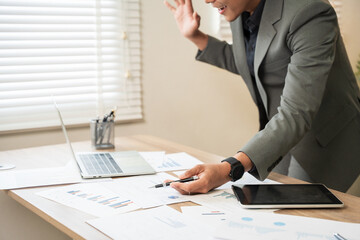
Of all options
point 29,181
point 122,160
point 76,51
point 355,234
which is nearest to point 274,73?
point 122,160

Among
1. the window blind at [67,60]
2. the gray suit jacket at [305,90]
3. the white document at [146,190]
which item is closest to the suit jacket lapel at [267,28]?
the gray suit jacket at [305,90]

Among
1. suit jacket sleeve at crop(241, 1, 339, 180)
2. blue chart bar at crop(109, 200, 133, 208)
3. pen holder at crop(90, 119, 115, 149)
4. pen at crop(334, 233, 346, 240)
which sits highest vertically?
suit jacket sleeve at crop(241, 1, 339, 180)

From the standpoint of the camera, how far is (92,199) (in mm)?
1463

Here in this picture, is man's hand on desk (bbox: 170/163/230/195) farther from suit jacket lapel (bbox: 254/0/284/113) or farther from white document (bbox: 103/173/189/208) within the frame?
suit jacket lapel (bbox: 254/0/284/113)

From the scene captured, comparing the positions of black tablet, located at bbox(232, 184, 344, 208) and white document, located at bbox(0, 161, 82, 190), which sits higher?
white document, located at bbox(0, 161, 82, 190)

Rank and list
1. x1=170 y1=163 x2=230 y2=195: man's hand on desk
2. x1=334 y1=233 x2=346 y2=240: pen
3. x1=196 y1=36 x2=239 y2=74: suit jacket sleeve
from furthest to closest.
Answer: x1=196 y1=36 x2=239 y2=74: suit jacket sleeve, x1=170 y1=163 x2=230 y2=195: man's hand on desk, x1=334 y1=233 x2=346 y2=240: pen

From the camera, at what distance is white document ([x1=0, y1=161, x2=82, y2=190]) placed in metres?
1.64

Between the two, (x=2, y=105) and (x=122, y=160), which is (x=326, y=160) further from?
(x=2, y=105)

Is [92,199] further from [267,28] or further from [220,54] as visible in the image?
[220,54]

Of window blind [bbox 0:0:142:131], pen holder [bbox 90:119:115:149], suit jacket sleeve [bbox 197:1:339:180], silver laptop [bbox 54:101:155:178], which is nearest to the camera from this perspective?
suit jacket sleeve [bbox 197:1:339:180]

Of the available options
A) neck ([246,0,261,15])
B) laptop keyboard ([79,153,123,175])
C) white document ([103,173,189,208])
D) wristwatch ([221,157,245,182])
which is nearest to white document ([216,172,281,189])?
wristwatch ([221,157,245,182])

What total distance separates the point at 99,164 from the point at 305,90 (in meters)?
0.81

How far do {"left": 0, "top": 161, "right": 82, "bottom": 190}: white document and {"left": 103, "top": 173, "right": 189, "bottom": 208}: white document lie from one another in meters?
0.17

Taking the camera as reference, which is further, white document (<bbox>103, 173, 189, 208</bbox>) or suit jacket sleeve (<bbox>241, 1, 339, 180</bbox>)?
suit jacket sleeve (<bbox>241, 1, 339, 180</bbox>)
